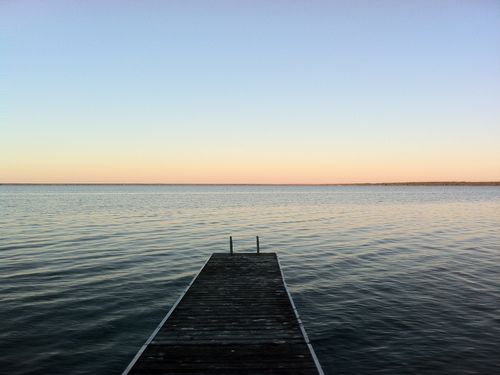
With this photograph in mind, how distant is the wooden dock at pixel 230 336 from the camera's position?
9.01 m

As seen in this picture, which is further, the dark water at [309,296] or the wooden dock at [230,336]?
the dark water at [309,296]

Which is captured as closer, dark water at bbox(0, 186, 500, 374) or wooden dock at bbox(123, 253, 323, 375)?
wooden dock at bbox(123, 253, 323, 375)

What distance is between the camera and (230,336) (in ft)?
35.2

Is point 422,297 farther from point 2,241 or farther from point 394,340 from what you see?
point 2,241

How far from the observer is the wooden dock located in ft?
29.6

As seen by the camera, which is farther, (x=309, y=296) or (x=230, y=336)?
(x=309, y=296)

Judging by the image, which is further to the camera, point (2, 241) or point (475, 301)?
point (2, 241)

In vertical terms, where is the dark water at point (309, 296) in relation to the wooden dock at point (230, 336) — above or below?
below

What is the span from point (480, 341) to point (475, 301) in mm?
4825

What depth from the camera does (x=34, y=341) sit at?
42.3 feet

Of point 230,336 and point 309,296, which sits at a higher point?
point 230,336

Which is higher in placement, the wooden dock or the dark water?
the wooden dock

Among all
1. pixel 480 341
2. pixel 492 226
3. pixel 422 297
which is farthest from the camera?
pixel 492 226

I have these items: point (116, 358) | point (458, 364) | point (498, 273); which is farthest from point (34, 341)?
point (498, 273)
